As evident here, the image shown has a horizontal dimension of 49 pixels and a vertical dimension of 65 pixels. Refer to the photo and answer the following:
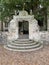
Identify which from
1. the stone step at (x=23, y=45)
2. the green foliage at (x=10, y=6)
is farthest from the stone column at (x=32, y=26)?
the green foliage at (x=10, y=6)

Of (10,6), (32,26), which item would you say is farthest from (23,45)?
(10,6)

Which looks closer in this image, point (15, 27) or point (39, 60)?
point (39, 60)

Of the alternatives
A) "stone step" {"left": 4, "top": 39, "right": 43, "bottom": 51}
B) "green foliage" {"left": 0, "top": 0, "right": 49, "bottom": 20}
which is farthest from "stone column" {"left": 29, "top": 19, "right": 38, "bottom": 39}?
"green foliage" {"left": 0, "top": 0, "right": 49, "bottom": 20}

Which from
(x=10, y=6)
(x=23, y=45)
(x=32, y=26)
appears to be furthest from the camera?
(x=10, y=6)

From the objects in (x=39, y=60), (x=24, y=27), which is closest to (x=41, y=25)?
(x=24, y=27)

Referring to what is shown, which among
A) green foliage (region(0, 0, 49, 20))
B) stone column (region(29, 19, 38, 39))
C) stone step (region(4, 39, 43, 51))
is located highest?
green foliage (region(0, 0, 49, 20))

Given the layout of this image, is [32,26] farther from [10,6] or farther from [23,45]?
[10,6]

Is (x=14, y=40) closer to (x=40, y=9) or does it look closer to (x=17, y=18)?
(x=17, y=18)

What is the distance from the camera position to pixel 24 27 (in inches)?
650

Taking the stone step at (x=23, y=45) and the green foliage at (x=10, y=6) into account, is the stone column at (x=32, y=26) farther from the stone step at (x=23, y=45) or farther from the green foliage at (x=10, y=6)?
the green foliage at (x=10, y=6)

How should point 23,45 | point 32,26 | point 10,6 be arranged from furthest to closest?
point 10,6, point 32,26, point 23,45

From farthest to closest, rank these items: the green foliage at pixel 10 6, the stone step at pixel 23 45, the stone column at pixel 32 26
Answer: the green foliage at pixel 10 6, the stone column at pixel 32 26, the stone step at pixel 23 45

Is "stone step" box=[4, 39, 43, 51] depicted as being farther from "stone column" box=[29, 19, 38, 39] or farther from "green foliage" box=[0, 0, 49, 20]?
"green foliage" box=[0, 0, 49, 20]

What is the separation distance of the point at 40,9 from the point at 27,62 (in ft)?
30.1
